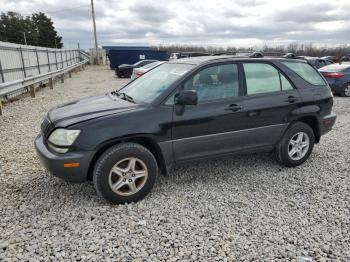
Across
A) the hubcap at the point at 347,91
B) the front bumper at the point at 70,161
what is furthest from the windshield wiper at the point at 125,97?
the hubcap at the point at 347,91

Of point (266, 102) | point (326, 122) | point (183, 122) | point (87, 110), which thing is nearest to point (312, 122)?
point (326, 122)

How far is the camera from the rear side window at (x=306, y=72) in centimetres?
447

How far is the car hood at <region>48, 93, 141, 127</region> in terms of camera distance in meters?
3.32

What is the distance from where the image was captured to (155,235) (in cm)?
293

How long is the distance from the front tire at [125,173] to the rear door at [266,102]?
1493mm

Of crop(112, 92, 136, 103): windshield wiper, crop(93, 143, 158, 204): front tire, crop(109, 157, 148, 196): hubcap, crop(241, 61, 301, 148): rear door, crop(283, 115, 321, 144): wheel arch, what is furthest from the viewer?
crop(283, 115, 321, 144): wheel arch

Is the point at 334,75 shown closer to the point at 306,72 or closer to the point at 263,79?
the point at 306,72

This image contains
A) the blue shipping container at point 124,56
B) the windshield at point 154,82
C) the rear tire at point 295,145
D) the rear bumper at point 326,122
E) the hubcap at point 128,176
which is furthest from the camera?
the blue shipping container at point 124,56

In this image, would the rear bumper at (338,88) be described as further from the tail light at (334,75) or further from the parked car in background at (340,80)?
the tail light at (334,75)

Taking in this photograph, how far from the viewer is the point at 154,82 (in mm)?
4121

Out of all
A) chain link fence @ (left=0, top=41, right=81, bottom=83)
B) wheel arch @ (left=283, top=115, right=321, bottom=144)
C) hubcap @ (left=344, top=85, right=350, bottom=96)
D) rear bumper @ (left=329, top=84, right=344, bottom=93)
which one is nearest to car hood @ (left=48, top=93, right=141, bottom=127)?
wheel arch @ (left=283, top=115, right=321, bottom=144)

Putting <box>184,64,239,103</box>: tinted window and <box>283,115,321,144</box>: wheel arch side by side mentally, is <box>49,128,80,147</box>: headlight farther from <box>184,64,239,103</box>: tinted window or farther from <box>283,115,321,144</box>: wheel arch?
<box>283,115,321,144</box>: wheel arch

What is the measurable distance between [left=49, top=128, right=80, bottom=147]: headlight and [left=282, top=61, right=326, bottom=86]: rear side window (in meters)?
3.20

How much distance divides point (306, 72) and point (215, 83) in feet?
5.62
